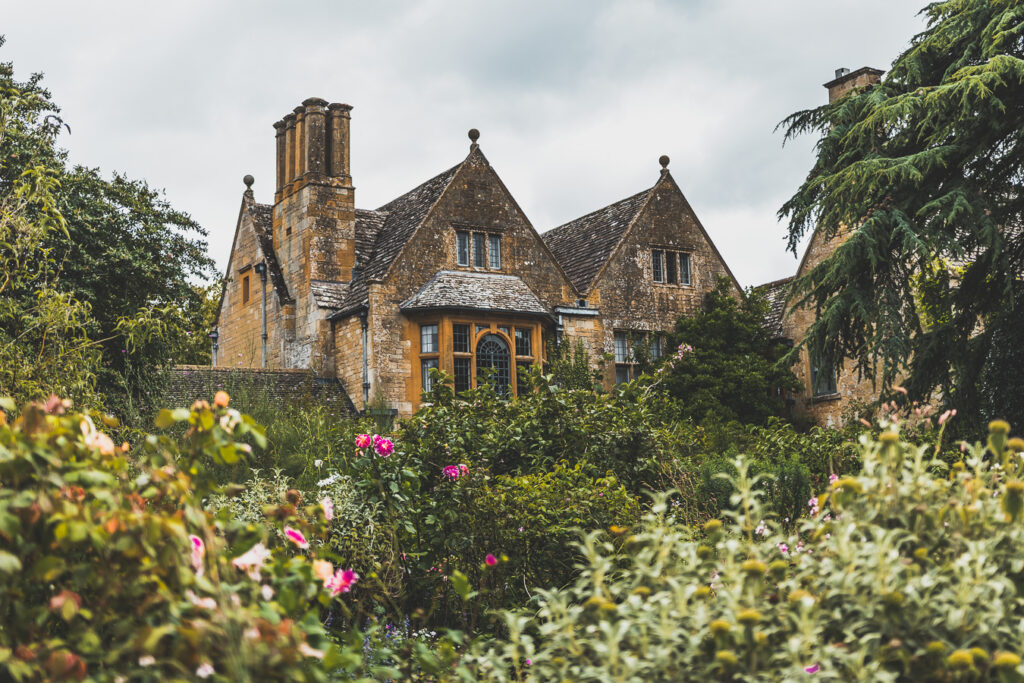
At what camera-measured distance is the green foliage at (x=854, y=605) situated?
3170 mm

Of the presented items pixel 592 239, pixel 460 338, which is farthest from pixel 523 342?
pixel 592 239

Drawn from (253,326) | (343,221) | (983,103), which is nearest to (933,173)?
(983,103)

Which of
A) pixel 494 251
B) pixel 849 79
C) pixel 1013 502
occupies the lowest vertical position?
pixel 1013 502

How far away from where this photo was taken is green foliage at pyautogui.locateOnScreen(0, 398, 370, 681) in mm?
2768

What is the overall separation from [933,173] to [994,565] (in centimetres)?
1197

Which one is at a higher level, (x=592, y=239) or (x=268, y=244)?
(x=592, y=239)

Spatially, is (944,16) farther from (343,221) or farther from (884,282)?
(343,221)

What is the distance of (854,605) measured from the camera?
330 cm

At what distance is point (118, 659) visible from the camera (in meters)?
2.99

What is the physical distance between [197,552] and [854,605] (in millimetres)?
2032

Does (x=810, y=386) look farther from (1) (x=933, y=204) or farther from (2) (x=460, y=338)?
(1) (x=933, y=204)

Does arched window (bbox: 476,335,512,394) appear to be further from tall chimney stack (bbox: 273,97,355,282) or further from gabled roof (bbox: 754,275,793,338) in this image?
gabled roof (bbox: 754,275,793,338)

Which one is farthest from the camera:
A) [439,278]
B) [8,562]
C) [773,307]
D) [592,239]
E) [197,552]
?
[773,307]

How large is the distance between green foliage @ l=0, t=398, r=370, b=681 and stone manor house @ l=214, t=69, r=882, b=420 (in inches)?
740
